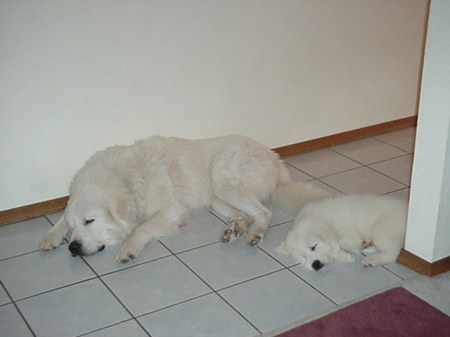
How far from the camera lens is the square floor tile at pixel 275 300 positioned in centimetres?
300

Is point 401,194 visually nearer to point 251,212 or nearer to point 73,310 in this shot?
point 251,212

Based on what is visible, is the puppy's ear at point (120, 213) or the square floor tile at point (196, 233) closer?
the puppy's ear at point (120, 213)

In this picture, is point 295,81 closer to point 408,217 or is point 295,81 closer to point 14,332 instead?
point 408,217

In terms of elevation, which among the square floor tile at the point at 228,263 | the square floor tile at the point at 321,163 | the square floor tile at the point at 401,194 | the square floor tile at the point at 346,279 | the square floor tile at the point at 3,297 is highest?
the square floor tile at the point at 3,297

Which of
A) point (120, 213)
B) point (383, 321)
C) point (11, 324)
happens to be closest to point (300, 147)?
point (120, 213)

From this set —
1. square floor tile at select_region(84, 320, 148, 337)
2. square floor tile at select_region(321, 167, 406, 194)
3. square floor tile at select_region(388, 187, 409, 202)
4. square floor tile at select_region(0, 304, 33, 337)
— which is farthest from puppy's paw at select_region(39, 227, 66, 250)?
square floor tile at select_region(388, 187, 409, 202)

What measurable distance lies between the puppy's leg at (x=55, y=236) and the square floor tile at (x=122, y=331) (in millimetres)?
891

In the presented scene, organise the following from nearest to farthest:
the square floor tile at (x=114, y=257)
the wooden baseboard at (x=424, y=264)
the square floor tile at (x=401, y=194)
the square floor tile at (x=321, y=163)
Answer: the wooden baseboard at (x=424, y=264)
the square floor tile at (x=114, y=257)
the square floor tile at (x=401, y=194)
the square floor tile at (x=321, y=163)

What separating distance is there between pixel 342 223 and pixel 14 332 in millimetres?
1695

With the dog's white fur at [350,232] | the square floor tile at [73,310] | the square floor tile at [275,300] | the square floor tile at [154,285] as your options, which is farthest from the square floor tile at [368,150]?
the square floor tile at [73,310]

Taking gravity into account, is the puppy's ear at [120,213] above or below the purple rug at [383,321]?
above

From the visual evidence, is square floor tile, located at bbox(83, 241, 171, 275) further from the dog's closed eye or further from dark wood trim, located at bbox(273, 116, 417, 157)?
dark wood trim, located at bbox(273, 116, 417, 157)

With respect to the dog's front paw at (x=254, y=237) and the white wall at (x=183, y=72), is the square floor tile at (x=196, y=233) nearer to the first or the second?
the dog's front paw at (x=254, y=237)

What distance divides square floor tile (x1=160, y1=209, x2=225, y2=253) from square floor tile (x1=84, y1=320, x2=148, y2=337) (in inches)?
29.0
